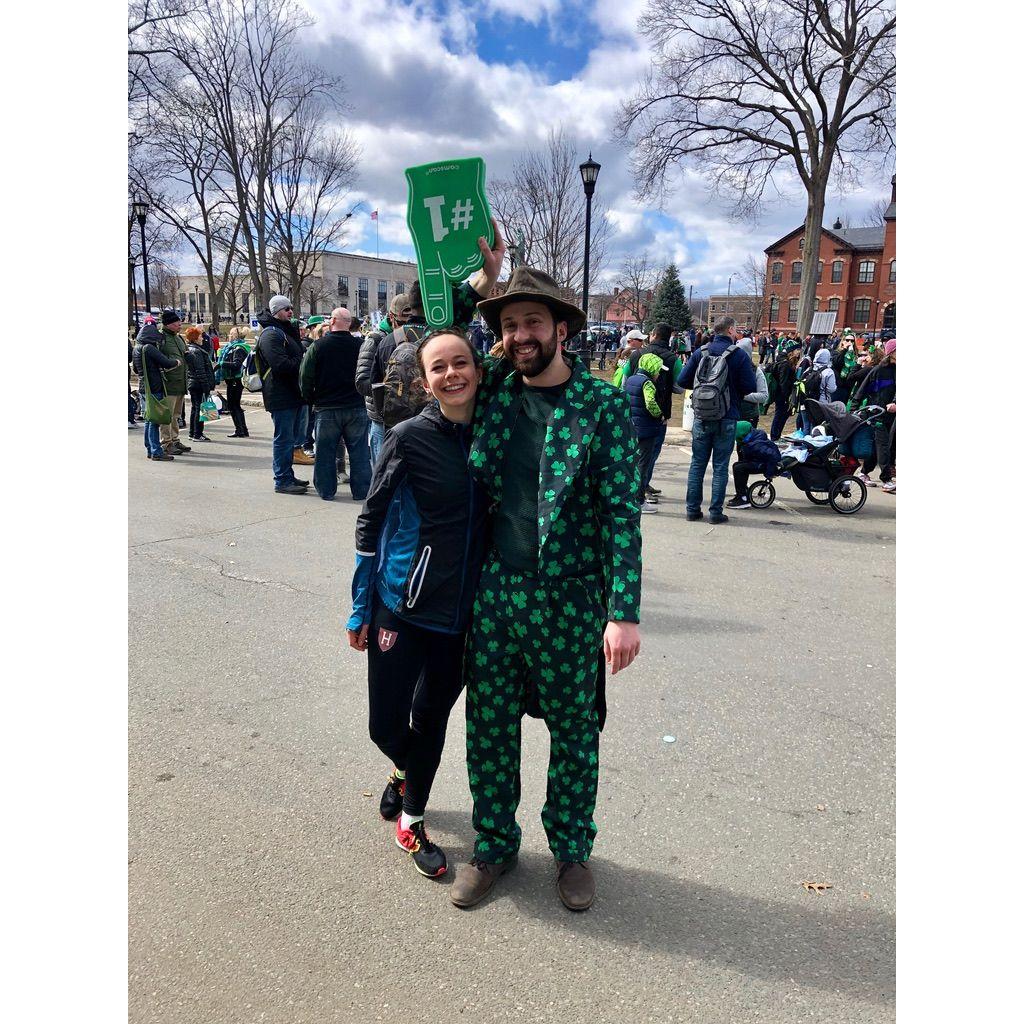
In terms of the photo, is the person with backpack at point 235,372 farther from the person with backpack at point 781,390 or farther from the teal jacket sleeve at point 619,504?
the teal jacket sleeve at point 619,504

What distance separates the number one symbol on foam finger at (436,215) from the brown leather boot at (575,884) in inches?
83.7

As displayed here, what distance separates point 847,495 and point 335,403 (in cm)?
578

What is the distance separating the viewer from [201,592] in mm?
5461

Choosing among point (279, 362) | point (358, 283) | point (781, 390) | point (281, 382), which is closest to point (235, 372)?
point (281, 382)

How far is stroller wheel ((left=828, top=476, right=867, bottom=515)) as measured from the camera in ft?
27.7

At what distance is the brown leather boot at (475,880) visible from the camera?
2.53 m

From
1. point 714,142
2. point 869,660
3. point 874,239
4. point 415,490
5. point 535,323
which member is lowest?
point 869,660

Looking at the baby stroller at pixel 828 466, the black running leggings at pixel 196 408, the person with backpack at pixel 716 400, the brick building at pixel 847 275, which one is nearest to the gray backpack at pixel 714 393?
the person with backpack at pixel 716 400

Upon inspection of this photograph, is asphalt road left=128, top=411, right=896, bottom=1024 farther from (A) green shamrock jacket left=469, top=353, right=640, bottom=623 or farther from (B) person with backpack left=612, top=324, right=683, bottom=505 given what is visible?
(B) person with backpack left=612, top=324, right=683, bottom=505

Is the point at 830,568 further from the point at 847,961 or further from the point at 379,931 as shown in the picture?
the point at 379,931

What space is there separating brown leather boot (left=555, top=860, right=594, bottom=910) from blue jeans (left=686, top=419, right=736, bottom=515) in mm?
5592

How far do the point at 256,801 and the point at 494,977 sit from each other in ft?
4.23

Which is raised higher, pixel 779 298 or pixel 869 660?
pixel 779 298

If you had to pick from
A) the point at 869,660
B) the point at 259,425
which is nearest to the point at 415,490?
the point at 869,660
